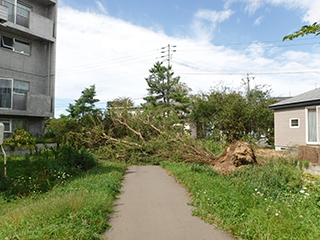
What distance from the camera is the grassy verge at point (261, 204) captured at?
13.3 feet

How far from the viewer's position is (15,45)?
15.5 m

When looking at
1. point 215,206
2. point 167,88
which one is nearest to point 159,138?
point 215,206

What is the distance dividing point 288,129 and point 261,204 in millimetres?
10889

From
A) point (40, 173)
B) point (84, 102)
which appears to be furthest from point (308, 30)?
point (84, 102)

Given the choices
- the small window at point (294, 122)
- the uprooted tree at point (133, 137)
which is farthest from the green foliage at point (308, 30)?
the small window at point (294, 122)

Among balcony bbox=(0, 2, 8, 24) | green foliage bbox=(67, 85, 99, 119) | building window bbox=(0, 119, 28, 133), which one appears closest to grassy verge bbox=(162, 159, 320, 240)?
building window bbox=(0, 119, 28, 133)

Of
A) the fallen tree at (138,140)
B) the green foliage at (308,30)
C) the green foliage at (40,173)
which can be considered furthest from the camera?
the fallen tree at (138,140)

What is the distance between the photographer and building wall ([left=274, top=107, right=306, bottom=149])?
1355 centimetres

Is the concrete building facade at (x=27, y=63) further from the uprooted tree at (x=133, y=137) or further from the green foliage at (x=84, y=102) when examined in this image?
A: the green foliage at (x=84, y=102)

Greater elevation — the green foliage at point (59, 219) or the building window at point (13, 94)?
the building window at point (13, 94)

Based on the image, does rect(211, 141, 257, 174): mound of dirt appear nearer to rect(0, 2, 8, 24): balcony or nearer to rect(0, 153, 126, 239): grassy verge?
rect(0, 153, 126, 239): grassy verge

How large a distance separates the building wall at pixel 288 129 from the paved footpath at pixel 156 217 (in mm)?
9018

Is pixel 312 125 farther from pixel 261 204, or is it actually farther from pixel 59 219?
pixel 59 219

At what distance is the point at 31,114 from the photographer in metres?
15.2
